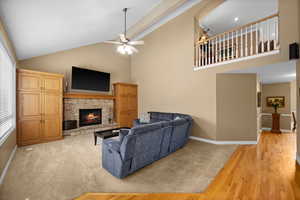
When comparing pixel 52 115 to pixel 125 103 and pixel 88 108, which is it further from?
pixel 125 103

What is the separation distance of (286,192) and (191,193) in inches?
55.7

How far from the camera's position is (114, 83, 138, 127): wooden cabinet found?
6328mm

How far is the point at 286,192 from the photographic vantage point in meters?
1.93

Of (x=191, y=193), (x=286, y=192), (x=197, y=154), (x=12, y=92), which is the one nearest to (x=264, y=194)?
(x=286, y=192)

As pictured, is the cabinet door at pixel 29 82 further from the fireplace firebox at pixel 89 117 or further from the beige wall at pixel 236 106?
the beige wall at pixel 236 106

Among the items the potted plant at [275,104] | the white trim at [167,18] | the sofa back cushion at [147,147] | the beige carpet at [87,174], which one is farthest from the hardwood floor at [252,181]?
the white trim at [167,18]

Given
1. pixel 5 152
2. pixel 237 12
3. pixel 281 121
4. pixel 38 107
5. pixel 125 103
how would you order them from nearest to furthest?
pixel 5 152
pixel 38 107
pixel 237 12
pixel 281 121
pixel 125 103

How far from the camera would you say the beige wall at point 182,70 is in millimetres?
3066

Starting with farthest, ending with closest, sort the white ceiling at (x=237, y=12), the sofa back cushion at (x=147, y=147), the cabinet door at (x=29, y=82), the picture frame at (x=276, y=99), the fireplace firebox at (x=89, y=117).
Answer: the picture frame at (x=276, y=99)
the fireplace firebox at (x=89, y=117)
the white ceiling at (x=237, y=12)
the cabinet door at (x=29, y=82)
the sofa back cushion at (x=147, y=147)

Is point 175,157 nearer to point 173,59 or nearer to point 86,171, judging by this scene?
point 86,171

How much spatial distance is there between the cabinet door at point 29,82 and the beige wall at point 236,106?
5.60 meters

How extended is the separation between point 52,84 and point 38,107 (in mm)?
814

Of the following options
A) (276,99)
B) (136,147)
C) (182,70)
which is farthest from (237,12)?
(136,147)

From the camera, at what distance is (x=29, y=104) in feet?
12.5
